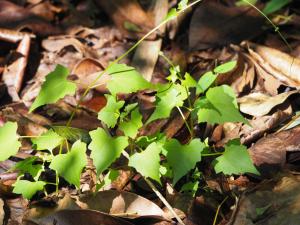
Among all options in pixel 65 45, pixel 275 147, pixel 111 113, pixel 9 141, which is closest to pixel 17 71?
pixel 65 45

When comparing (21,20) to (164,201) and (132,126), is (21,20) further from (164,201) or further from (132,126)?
(164,201)

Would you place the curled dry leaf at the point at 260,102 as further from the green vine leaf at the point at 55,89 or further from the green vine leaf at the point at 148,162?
the green vine leaf at the point at 55,89

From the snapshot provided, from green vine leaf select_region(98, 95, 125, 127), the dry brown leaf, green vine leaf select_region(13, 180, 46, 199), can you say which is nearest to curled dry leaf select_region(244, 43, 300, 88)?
the dry brown leaf

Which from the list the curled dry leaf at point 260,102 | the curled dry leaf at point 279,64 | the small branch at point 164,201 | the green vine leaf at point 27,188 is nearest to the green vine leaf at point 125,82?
Answer: the small branch at point 164,201

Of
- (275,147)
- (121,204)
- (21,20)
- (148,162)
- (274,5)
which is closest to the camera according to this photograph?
(148,162)

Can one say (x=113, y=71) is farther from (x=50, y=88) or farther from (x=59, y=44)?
(x=59, y=44)

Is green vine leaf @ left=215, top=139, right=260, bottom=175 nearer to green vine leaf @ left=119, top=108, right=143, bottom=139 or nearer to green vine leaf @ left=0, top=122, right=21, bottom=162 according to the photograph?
green vine leaf @ left=119, top=108, right=143, bottom=139
